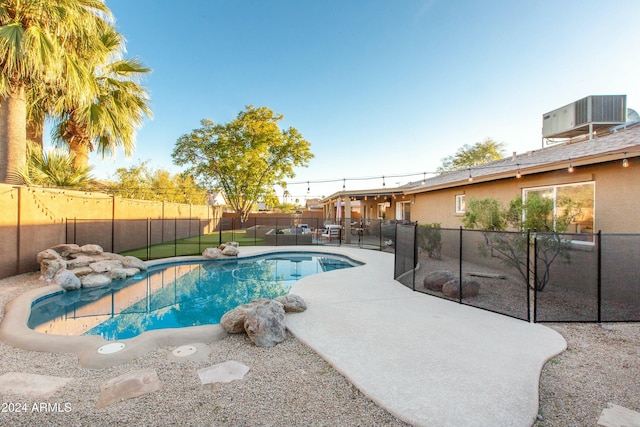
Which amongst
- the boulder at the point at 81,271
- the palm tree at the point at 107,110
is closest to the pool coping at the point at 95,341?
the boulder at the point at 81,271

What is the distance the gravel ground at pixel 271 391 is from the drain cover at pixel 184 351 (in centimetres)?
11

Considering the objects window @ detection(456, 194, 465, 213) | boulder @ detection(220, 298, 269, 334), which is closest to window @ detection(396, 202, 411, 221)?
window @ detection(456, 194, 465, 213)

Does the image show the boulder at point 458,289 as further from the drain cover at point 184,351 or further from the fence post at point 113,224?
the fence post at point 113,224

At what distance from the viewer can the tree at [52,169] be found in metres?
8.03

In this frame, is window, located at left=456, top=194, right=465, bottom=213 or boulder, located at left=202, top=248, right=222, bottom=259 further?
boulder, located at left=202, top=248, right=222, bottom=259

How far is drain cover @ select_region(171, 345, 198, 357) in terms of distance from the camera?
129 inches

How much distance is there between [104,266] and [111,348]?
5600 millimetres

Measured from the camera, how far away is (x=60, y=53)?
641cm

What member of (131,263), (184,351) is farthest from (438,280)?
(131,263)

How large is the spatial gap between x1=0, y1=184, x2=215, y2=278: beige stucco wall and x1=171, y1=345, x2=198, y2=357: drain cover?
21.4 feet

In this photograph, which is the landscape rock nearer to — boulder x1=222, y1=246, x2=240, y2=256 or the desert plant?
the desert plant

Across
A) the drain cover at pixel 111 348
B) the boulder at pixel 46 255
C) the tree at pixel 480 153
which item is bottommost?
the drain cover at pixel 111 348

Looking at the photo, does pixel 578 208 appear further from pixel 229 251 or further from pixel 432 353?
pixel 229 251

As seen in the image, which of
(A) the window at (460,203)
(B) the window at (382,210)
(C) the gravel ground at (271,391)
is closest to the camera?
(C) the gravel ground at (271,391)
